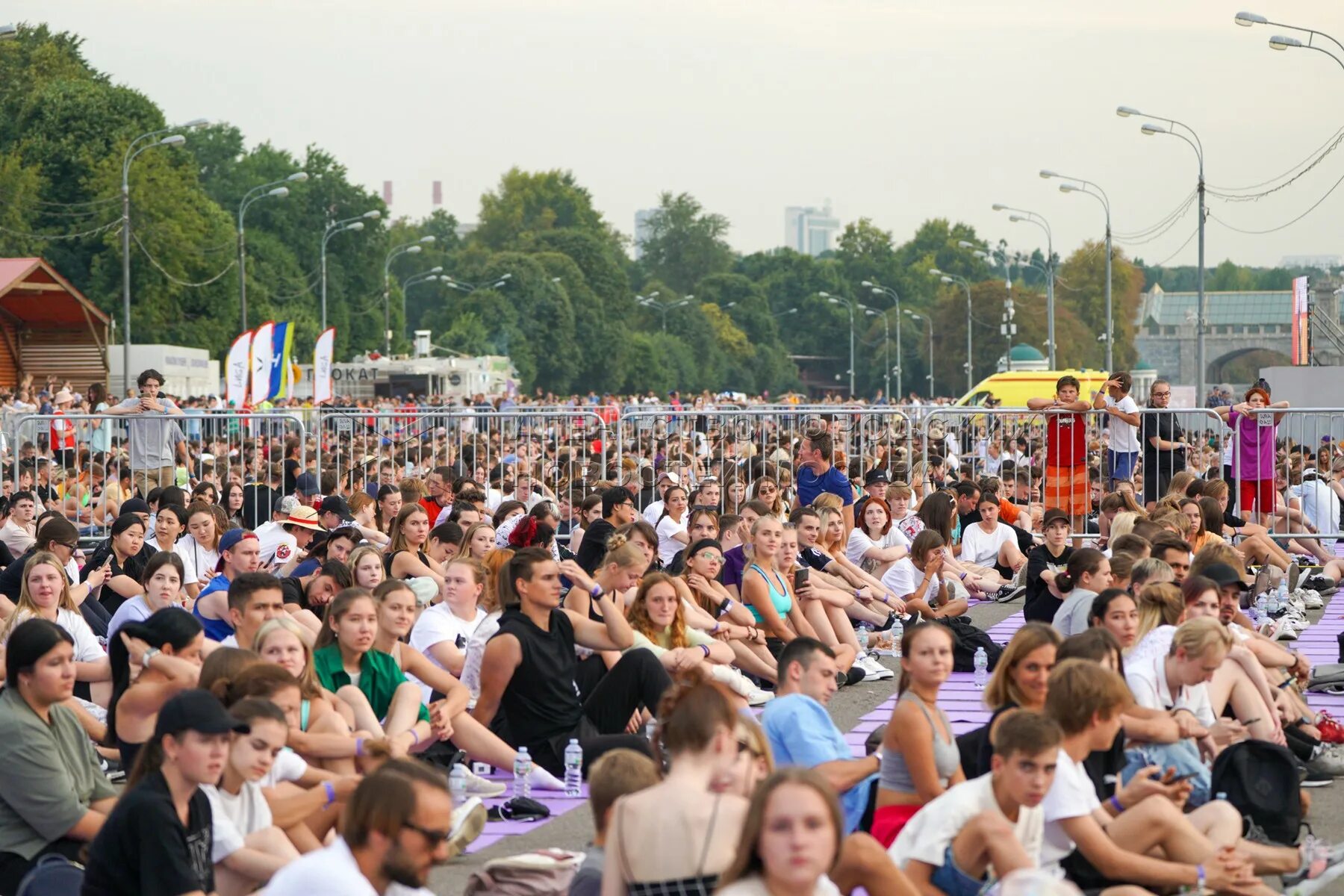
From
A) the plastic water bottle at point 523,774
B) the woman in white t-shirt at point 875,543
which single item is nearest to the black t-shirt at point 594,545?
the woman in white t-shirt at point 875,543

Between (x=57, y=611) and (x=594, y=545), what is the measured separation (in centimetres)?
547

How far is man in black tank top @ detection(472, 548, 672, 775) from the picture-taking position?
9.73 m

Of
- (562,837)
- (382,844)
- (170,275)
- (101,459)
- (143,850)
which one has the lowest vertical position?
(562,837)

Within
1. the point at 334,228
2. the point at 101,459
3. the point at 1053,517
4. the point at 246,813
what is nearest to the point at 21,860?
the point at 246,813

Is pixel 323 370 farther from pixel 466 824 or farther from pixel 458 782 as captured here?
pixel 466 824

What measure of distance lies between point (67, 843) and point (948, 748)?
331 centimetres

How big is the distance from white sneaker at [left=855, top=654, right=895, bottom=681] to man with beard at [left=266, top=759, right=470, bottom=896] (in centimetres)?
877

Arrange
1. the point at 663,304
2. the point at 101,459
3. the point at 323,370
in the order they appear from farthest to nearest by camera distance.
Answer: the point at 663,304
the point at 323,370
the point at 101,459

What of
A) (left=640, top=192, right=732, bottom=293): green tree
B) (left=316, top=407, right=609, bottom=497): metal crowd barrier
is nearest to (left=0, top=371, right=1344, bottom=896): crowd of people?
(left=316, top=407, right=609, bottom=497): metal crowd barrier

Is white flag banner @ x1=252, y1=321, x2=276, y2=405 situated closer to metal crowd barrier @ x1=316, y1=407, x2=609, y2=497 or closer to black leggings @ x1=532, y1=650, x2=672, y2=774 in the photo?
metal crowd barrier @ x1=316, y1=407, x2=609, y2=497

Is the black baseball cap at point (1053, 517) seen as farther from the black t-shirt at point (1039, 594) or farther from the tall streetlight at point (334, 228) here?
the tall streetlight at point (334, 228)

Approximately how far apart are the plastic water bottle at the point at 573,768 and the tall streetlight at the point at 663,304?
112881mm

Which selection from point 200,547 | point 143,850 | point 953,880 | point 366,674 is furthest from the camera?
point 200,547

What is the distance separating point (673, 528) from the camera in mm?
16516
